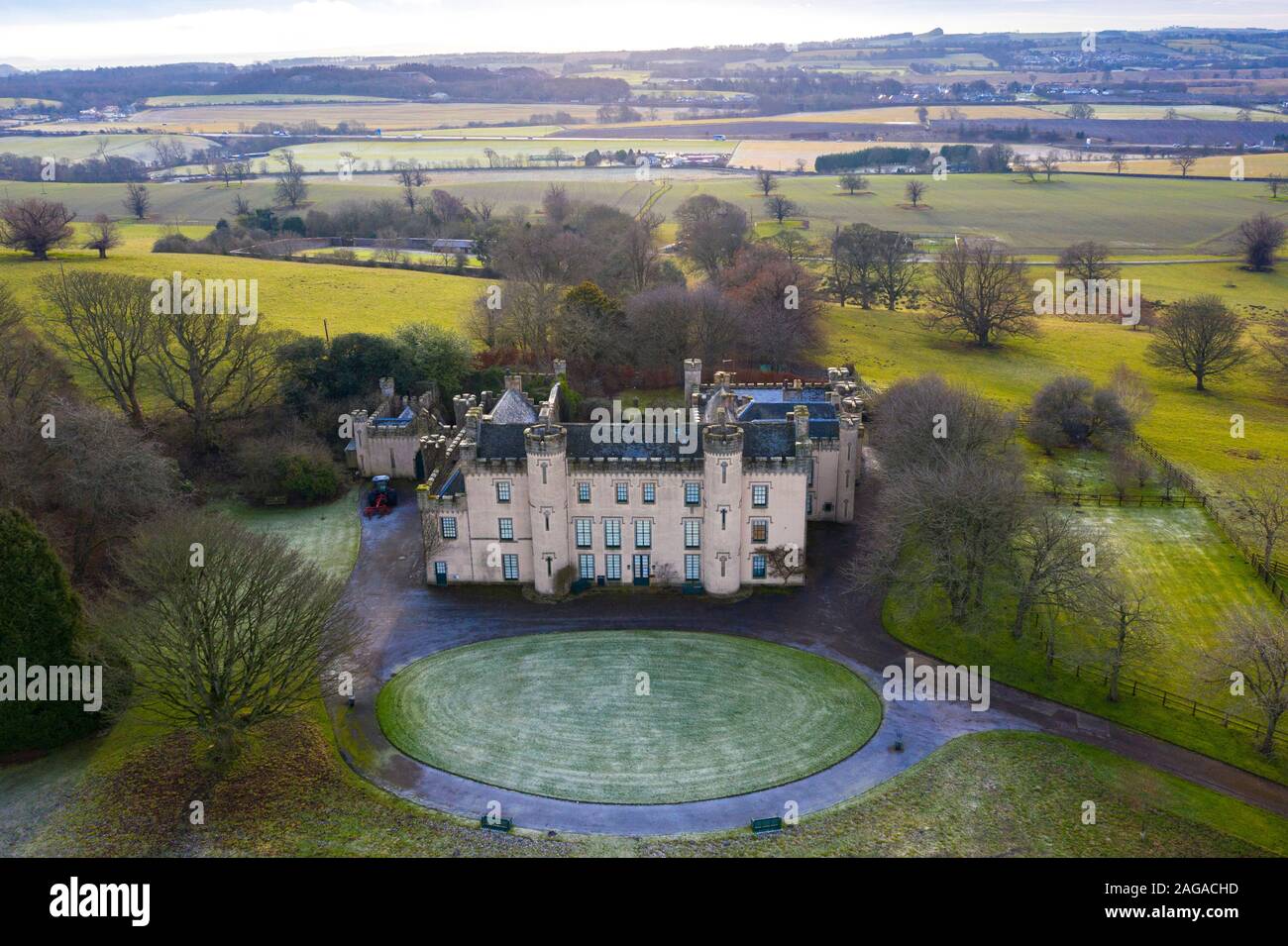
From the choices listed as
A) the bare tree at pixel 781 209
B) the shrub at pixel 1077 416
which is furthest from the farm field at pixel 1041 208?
the shrub at pixel 1077 416

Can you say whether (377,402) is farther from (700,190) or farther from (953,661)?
(700,190)

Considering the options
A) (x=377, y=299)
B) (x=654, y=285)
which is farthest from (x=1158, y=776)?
(x=377, y=299)

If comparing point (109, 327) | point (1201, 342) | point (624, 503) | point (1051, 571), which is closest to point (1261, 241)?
point (1201, 342)

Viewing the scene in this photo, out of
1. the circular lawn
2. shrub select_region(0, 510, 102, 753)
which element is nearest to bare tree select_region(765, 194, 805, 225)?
the circular lawn

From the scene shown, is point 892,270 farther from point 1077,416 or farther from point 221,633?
point 221,633

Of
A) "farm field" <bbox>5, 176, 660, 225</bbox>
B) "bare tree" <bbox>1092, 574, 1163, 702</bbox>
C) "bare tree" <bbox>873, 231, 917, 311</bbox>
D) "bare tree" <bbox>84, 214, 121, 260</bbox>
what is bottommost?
"bare tree" <bbox>1092, 574, 1163, 702</bbox>

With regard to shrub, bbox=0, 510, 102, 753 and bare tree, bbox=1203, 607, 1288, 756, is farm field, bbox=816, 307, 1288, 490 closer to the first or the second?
bare tree, bbox=1203, 607, 1288, 756
